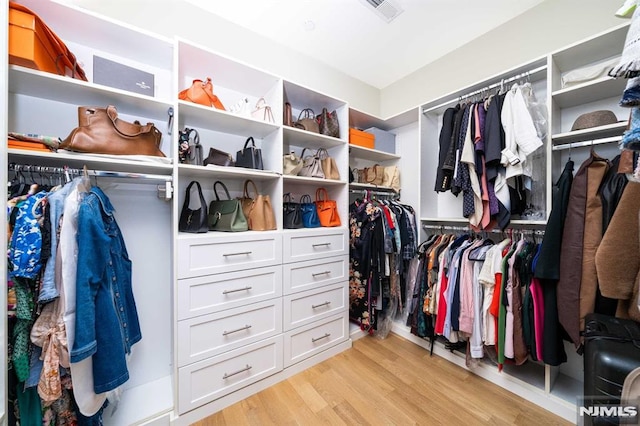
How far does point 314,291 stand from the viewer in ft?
5.86

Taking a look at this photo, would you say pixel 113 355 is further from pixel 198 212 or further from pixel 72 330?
pixel 198 212

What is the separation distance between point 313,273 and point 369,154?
136cm

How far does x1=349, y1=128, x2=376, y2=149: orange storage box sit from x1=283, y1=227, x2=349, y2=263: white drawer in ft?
2.78

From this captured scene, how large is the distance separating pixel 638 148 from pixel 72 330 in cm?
210

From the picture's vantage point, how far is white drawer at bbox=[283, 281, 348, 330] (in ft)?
5.45

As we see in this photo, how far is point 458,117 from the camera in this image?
1.74 metres

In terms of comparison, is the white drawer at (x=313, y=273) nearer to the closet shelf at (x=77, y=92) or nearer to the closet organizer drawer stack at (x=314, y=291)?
the closet organizer drawer stack at (x=314, y=291)

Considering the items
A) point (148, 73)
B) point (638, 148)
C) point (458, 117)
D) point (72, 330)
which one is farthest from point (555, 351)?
point (148, 73)

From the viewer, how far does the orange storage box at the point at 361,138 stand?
2134mm

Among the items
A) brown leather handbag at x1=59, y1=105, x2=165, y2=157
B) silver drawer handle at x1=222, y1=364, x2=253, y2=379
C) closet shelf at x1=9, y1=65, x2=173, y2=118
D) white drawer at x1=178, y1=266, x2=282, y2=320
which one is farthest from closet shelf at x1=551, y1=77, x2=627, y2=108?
silver drawer handle at x1=222, y1=364, x2=253, y2=379

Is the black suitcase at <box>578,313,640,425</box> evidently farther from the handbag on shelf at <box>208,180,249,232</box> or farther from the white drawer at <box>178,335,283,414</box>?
the handbag on shelf at <box>208,180,249,232</box>

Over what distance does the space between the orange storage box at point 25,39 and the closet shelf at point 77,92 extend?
49 mm

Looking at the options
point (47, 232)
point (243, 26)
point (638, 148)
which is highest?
point (243, 26)

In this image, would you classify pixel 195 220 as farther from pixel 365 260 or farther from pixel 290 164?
pixel 365 260
